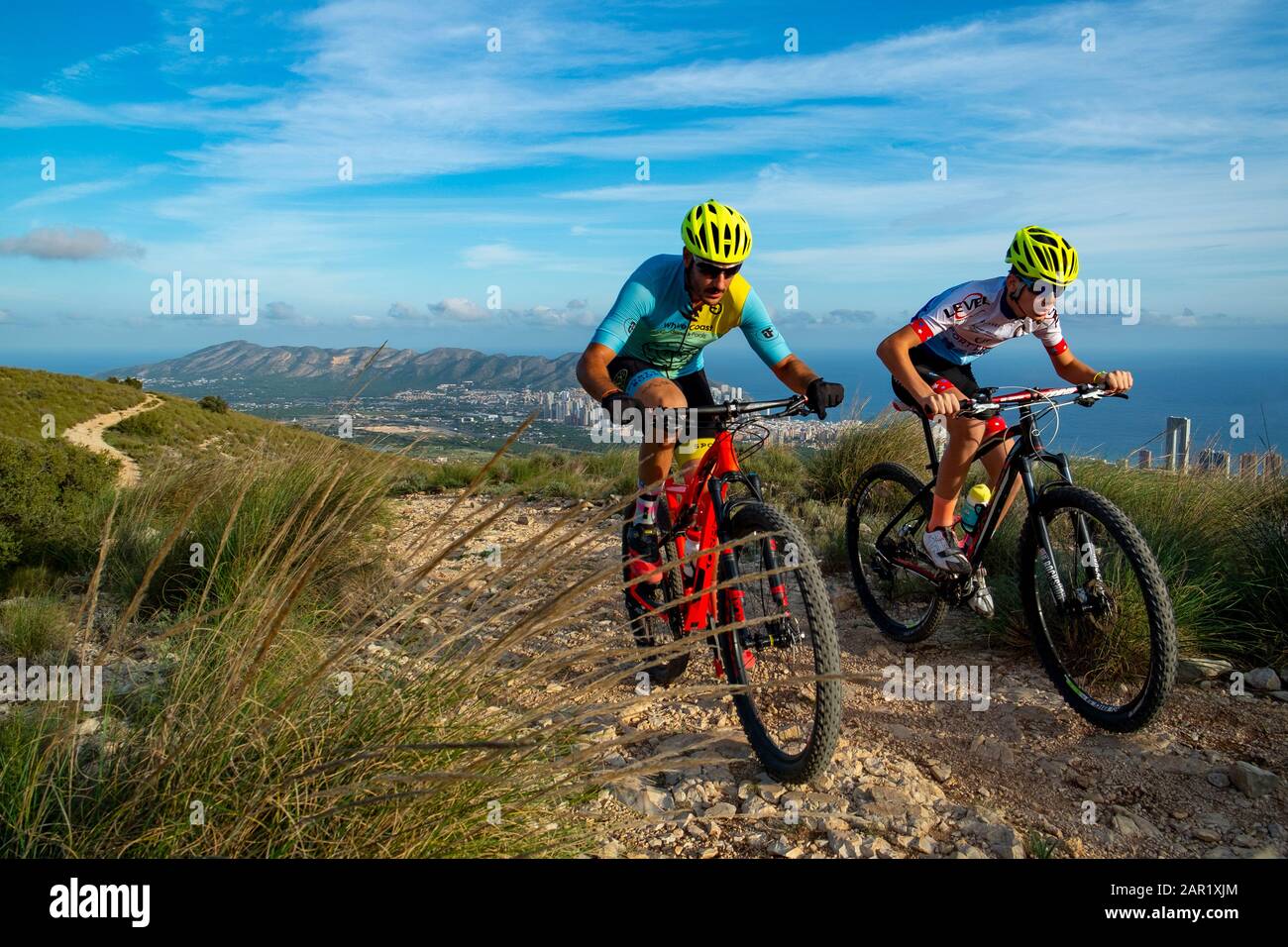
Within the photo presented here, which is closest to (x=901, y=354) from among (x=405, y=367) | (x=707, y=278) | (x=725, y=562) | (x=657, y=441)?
(x=707, y=278)

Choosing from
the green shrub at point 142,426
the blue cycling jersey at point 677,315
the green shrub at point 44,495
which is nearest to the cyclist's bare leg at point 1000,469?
the blue cycling jersey at point 677,315

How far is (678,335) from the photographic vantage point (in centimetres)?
411

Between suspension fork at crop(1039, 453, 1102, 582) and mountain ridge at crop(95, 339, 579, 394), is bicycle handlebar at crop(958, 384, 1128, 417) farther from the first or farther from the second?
mountain ridge at crop(95, 339, 579, 394)

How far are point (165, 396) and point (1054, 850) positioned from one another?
182ft

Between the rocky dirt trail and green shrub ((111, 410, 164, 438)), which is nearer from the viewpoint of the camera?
the rocky dirt trail

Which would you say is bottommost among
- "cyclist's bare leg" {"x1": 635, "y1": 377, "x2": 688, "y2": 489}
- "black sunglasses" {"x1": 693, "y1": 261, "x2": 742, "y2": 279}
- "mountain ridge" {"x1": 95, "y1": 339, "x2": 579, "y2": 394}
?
"cyclist's bare leg" {"x1": 635, "y1": 377, "x2": 688, "y2": 489}

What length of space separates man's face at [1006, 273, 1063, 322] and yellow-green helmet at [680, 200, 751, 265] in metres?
1.50

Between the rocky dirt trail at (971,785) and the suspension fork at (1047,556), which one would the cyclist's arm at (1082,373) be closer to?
the suspension fork at (1047,556)

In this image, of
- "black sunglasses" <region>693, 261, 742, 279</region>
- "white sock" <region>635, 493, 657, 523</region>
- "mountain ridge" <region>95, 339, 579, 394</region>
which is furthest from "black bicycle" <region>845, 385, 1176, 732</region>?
"mountain ridge" <region>95, 339, 579, 394</region>

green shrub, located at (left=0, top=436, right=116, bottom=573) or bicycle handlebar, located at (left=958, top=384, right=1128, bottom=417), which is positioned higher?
bicycle handlebar, located at (left=958, top=384, right=1128, bottom=417)

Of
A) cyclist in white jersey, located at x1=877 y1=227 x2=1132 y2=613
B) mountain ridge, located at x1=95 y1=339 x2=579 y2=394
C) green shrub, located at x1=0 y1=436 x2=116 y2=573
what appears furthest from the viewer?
mountain ridge, located at x1=95 y1=339 x2=579 y2=394

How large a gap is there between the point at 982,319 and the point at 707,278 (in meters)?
1.65

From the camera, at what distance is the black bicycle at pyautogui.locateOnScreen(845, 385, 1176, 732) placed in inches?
125
